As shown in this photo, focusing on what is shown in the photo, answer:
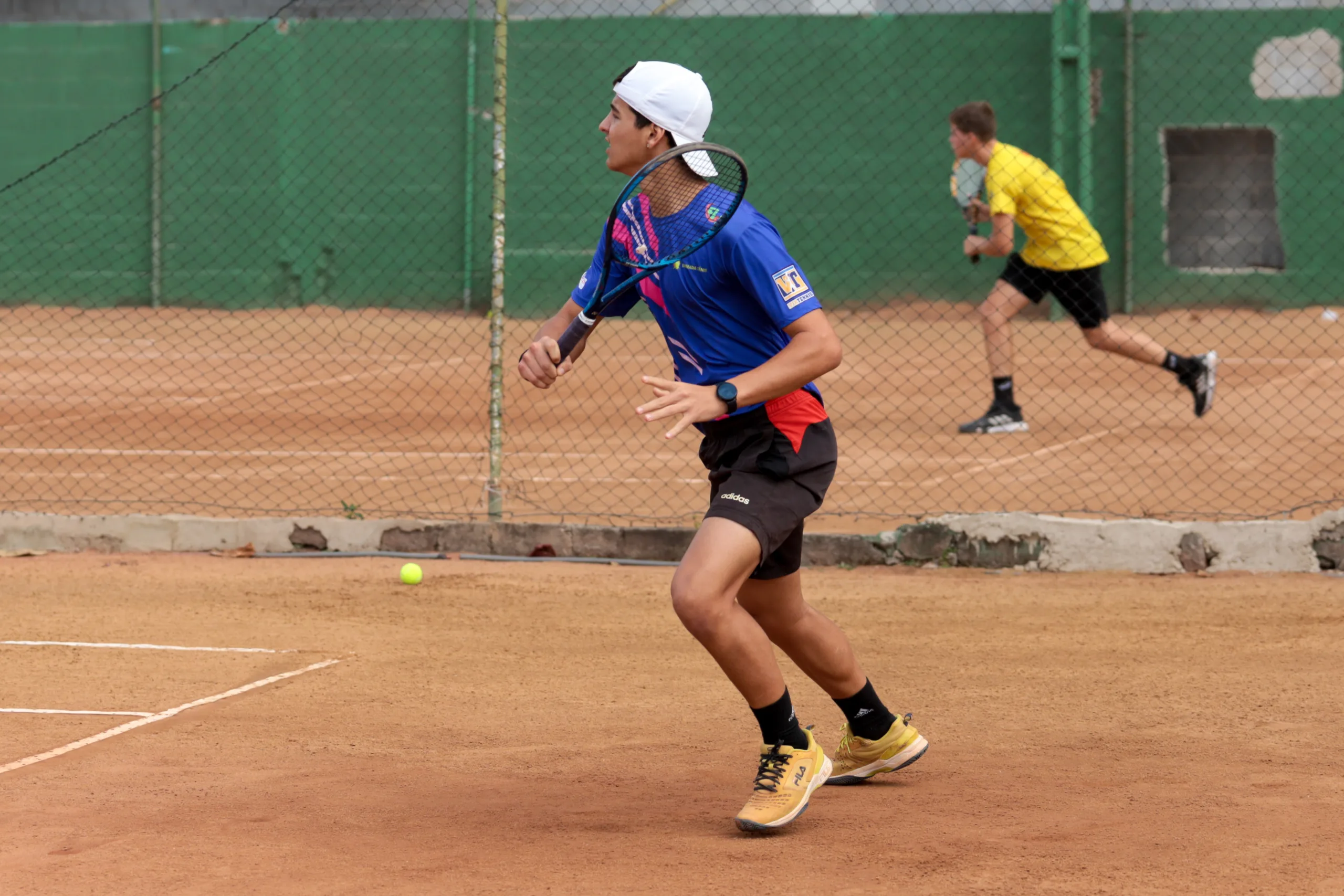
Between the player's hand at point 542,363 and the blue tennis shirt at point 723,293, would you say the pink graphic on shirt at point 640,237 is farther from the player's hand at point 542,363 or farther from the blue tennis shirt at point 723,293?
the player's hand at point 542,363

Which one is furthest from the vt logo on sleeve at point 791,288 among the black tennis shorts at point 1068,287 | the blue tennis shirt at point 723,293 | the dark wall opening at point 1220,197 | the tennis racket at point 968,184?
the dark wall opening at point 1220,197

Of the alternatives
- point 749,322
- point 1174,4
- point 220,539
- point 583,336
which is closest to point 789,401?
point 749,322

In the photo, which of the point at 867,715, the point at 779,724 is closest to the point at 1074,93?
the point at 867,715

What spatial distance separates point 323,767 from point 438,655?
4.99 ft

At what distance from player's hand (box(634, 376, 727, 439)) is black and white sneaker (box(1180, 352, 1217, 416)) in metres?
7.45

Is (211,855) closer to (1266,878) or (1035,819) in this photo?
(1035,819)

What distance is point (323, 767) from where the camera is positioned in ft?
15.7

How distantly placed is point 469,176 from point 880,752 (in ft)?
48.9

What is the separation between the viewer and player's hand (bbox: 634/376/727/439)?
3.80 meters

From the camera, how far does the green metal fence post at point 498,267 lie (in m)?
7.82

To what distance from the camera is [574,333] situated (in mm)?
4398

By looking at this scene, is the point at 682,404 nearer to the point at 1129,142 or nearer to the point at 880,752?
the point at 880,752

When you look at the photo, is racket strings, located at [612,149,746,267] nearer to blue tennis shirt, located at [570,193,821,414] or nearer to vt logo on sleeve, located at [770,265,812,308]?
blue tennis shirt, located at [570,193,821,414]

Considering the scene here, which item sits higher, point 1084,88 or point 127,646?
point 1084,88
